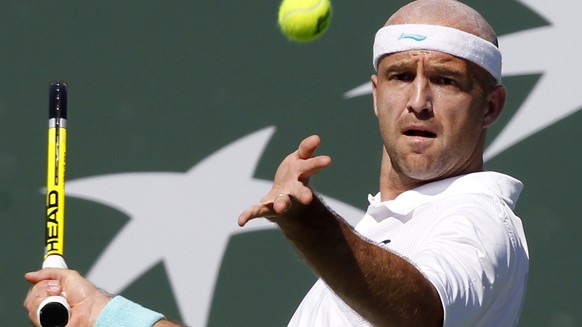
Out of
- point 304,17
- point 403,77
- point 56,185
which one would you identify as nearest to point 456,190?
point 403,77

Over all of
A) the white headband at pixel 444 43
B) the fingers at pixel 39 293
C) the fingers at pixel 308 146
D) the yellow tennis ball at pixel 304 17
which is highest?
the yellow tennis ball at pixel 304 17

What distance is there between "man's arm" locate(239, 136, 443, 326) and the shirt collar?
0.76m

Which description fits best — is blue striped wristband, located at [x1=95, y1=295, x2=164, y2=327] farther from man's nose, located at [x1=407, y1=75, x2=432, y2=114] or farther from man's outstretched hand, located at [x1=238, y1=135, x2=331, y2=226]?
man's nose, located at [x1=407, y1=75, x2=432, y2=114]

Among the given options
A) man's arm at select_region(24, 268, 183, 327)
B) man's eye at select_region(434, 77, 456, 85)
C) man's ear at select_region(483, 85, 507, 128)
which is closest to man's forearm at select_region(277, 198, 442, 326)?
man's arm at select_region(24, 268, 183, 327)

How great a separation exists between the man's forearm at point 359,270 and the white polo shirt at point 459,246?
7cm

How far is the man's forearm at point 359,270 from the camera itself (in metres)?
2.37

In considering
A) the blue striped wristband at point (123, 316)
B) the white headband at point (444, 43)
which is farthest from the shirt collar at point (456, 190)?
the blue striped wristband at point (123, 316)

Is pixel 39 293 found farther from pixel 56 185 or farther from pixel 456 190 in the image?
pixel 456 190

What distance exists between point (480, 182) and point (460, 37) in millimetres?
369

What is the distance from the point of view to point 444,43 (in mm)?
3287

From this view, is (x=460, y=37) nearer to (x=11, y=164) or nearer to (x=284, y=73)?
(x=284, y=73)

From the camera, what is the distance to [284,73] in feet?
15.8

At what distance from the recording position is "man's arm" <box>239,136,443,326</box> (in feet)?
7.62

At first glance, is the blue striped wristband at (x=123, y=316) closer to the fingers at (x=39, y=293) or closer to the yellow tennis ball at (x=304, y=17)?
the fingers at (x=39, y=293)
